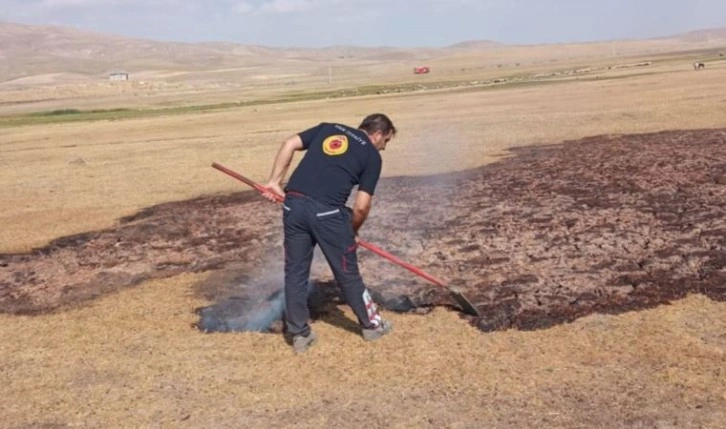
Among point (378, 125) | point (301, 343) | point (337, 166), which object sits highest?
point (378, 125)

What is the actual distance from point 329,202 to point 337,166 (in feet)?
0.98

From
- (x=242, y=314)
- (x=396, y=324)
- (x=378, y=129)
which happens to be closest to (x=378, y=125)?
(x=378, y=129)

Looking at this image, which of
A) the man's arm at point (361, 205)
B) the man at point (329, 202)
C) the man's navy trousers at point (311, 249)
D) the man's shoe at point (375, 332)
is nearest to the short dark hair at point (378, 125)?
the man at point (329, 202)

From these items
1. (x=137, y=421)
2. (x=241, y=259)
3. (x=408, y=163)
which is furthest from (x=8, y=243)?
(x=408, y=163)

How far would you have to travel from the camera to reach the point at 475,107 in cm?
3266

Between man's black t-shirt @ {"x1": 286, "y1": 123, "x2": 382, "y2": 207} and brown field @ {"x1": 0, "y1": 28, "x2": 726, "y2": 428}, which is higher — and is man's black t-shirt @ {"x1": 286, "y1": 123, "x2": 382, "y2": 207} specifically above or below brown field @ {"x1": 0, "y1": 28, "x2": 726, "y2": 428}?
above

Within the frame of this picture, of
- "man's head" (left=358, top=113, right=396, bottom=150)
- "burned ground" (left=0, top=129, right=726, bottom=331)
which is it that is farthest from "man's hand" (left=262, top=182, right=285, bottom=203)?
"burned ground" (left=0, top=129, right=726, bottom=331)

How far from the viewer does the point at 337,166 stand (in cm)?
577

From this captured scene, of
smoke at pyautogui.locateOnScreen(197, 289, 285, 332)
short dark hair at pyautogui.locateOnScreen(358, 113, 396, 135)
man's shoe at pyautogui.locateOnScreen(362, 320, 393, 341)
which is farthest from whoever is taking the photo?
smoke at pyautogui.locateOnScreen(197, 289, 285, 332)

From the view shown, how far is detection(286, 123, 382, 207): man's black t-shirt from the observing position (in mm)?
5738

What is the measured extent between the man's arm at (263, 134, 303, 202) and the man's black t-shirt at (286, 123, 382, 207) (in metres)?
0.13

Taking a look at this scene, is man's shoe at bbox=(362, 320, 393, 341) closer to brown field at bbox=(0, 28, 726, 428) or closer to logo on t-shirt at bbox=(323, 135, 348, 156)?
brown field at bbox=(0, 28, 726, 428)

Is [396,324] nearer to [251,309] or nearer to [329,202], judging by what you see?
[329,202]

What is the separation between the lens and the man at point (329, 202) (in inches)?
227
